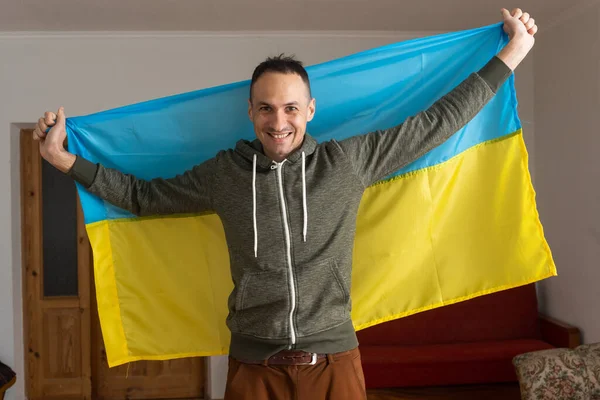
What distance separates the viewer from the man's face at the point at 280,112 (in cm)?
185

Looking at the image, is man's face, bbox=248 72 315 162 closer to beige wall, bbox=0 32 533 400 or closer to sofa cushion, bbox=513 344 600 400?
sofa cushion, bbox=513 344 600 400

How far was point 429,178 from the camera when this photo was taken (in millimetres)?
2354

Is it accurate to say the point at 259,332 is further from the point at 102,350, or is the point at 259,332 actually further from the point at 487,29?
the point at 102,350

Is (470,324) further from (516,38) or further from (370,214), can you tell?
(516,38)

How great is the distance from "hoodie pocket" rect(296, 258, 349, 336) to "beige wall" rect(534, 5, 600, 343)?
2.66 metres

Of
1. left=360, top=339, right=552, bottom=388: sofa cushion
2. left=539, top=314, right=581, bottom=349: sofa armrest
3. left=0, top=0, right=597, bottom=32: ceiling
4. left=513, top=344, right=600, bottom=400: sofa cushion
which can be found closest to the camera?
left=513, top=344, right=600, bottom=400: sofa cushion

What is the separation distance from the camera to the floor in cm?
401

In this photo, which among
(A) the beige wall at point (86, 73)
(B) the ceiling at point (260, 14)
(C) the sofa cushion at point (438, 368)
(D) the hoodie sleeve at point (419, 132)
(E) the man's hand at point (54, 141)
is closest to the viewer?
(D) the hoodie sleeve at point (419, 132)

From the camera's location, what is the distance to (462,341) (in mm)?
4473

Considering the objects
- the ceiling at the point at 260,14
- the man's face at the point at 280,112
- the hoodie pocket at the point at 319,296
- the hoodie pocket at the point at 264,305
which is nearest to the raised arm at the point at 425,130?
the man's face at the point at 280,112

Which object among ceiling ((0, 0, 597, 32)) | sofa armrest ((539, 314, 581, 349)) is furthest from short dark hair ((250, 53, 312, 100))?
sofa armrest ((539, 314, 581, 349))

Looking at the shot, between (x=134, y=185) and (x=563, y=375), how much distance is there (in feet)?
8.30

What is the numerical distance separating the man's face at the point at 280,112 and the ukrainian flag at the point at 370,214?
505 mm

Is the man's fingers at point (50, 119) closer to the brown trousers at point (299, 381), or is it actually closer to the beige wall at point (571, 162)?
the brown trousers at point (299, 381)
